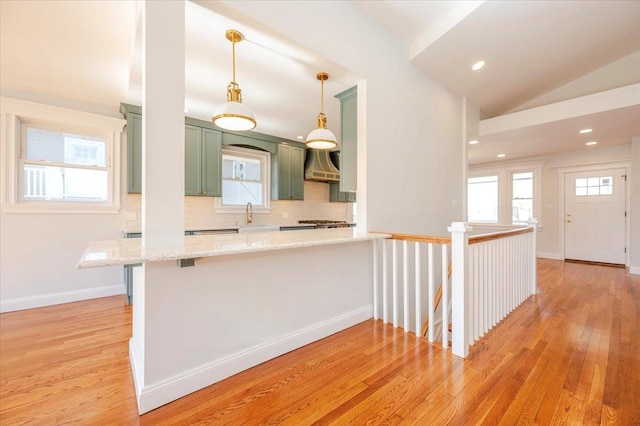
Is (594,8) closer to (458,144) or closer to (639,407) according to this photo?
(458,144)

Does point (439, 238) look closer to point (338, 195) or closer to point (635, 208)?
point (338, 195)

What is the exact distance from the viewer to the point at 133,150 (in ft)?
11.5

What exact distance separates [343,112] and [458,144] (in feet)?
7.27

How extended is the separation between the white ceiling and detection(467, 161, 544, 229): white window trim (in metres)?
1.80

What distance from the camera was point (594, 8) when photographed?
287 centimetres

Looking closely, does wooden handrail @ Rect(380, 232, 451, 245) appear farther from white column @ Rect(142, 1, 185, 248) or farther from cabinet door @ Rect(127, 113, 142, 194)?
cabinet door @ Rect(127, 113, 142, 194)

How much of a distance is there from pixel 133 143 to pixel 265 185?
2.16 metres

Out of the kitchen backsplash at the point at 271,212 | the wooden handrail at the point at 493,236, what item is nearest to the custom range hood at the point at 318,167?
the kitchen backsplash at the point at 271,212

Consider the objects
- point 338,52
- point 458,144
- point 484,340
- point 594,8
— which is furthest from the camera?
point 458,144

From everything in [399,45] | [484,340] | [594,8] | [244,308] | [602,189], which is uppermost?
[594,8]

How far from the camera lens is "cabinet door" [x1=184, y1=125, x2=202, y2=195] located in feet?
13.0

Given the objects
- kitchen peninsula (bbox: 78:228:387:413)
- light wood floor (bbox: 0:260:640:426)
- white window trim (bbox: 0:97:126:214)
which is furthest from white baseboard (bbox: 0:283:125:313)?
kitchen peninsula (bbox: 78:228:387:413)

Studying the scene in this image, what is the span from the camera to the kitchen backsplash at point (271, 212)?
3744 millimetres

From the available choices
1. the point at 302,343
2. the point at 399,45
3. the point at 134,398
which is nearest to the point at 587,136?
the point at 399,45
